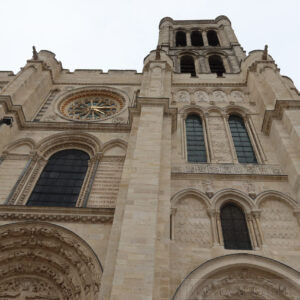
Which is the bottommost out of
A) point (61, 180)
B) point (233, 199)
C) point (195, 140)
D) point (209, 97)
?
point (233, 199)

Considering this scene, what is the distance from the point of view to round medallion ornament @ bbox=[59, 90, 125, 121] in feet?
49.3

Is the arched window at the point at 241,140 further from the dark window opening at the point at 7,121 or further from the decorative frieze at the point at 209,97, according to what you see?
the dark window opening at the point at 7,121

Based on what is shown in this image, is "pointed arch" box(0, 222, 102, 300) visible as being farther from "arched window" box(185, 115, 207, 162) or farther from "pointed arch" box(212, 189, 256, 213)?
"arched window" box(185, 115, 207, 162)

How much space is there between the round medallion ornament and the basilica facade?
7 centimetres

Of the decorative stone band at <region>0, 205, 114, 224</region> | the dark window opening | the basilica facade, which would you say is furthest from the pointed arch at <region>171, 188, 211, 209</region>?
the dark window opening

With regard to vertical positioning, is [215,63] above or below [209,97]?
above

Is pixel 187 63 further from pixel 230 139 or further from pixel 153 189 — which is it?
pixel 153 189

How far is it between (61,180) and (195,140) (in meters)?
5.52

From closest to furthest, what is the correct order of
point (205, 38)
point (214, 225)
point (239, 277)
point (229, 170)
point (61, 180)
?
point (239, 277)
point (214, 225)
point (229, 170)
point (61, 180)
point (205, 38)

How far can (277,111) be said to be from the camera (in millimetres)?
11562

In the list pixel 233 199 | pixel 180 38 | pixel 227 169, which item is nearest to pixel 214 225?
pixel 233 199

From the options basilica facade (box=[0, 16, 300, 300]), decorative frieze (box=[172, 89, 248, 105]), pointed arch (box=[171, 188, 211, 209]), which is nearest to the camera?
basilica facade (box=[0, 16, 300, 300])

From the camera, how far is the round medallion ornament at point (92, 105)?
15.0 metres

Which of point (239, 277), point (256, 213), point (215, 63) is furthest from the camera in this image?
point (215, 63)
